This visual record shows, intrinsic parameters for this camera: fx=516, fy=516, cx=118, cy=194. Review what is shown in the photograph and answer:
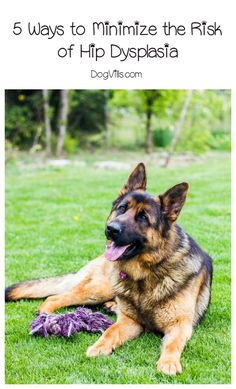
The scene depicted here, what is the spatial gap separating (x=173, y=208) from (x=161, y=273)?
61 cm

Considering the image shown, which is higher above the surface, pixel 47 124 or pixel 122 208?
pixel 47 124

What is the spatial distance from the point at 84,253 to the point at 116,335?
2.90 m

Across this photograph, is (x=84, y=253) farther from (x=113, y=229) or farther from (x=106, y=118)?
(x=106, y=118)

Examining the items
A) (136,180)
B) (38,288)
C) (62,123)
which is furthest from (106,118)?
(136,180)

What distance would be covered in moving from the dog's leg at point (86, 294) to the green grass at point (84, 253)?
0.34m

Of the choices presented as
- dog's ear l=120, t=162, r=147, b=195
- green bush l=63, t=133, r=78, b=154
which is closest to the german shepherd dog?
dog's ear l=120, t=162, r=147, b=195

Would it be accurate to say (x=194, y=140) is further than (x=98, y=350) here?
Yes

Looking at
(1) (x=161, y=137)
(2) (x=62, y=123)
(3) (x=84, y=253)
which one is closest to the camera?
(3) (x=84, y=253)

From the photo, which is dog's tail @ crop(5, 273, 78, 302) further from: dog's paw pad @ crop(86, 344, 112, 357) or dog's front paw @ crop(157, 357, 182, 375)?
dog's front paw @ crop(157, 357, 182, 375)

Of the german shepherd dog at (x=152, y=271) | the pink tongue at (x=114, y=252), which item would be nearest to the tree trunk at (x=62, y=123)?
the german shepherd dog at (x=152, y=271)

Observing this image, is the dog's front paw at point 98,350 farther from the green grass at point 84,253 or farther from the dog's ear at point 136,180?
the dog's ear at point 136,180

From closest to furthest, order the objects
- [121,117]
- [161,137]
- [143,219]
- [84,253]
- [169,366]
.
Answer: [169,366] → [143,219] → [84,253] → [161,137] → [121,117]

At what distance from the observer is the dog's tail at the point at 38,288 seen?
5504 millimetres

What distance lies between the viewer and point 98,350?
423 centimetres
